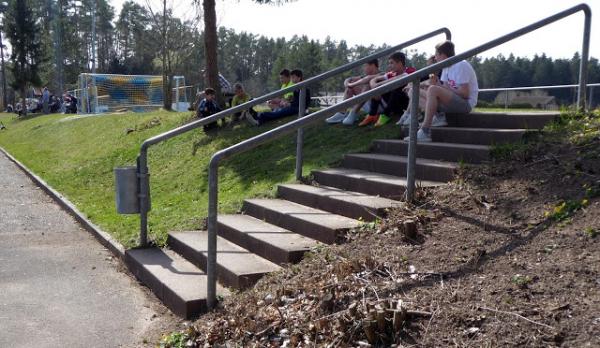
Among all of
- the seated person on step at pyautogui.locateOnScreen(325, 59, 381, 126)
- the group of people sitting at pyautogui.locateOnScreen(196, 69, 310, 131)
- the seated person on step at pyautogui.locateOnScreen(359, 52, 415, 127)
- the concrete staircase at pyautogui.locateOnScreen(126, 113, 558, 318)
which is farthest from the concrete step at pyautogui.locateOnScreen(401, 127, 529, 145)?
the group of people sitting at pyautogui.locateOnScreen(196, 69, 310, 131)

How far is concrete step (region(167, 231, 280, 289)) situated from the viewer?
529 cm

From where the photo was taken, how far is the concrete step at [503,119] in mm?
6254

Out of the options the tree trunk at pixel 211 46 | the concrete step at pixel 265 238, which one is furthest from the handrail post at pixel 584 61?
the tree trunk at pixel 211 46

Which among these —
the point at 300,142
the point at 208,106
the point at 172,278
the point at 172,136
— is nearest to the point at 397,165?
the point at 300,142

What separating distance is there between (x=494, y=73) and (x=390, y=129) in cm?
1981

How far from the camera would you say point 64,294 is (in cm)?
602

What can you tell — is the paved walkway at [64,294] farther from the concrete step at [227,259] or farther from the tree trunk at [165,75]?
the tree trunk at [165,75]

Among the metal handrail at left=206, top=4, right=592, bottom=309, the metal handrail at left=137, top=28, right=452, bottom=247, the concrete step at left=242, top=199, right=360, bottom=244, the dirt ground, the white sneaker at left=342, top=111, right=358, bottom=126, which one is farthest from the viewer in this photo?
the white sneaker at left=342, top=111, right=358, bottom=126

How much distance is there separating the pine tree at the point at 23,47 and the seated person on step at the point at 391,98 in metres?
46.0

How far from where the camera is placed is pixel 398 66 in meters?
8.88

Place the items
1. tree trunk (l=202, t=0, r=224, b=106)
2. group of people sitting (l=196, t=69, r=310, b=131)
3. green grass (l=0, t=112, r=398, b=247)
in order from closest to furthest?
1. green grass (l=0, t=112, r=398, b=247)
2. group of people sitting (l=196, t=69, r=310, b=131)
3. tree trunk (l=202, t=0, r=224, b=106)

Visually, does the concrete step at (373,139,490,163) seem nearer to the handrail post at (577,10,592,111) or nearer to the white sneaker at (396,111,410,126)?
the white sneaker at (396,111,410,126)

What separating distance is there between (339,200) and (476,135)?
1.65 m

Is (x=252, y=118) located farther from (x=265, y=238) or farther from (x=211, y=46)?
(x=265, y=238)
